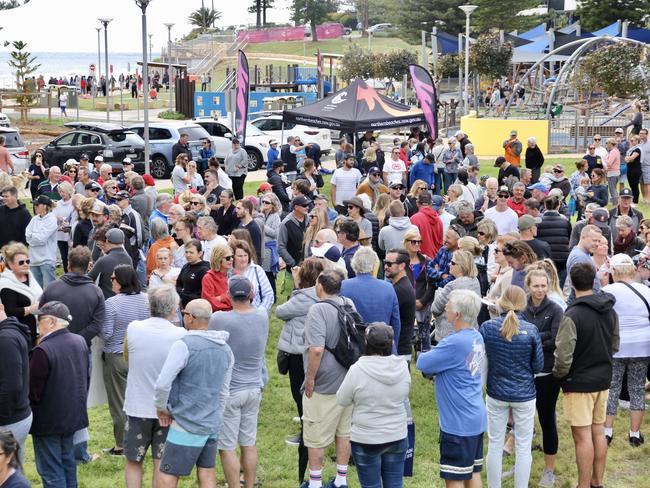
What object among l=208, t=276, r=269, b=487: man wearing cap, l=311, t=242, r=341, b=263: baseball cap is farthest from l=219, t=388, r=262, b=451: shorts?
l=311, t=242, r=341, b=263: baseball cap

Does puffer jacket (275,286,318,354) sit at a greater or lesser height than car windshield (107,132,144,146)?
greater

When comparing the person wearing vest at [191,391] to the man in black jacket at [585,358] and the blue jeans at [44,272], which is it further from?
the blue jeans at [44,272]

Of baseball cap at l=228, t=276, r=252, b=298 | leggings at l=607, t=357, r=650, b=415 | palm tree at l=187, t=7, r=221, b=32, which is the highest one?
palm tree at l=187, t=7, r=221, b=32

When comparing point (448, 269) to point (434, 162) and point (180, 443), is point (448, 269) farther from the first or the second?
point (434, 162)

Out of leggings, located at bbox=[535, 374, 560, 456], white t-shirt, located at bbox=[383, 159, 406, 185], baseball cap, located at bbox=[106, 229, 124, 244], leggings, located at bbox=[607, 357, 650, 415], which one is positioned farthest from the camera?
white t-shirt, located at bbox=[383, 159, 406, 185]

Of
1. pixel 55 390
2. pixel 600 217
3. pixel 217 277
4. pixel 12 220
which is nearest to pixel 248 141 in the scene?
pixel 12 220

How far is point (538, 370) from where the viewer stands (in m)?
6.64

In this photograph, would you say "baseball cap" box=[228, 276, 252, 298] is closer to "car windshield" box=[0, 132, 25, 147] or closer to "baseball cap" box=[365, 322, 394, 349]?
"baseball cap" box=[365, 322, 394, 349]

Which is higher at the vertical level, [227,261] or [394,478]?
[227,261]

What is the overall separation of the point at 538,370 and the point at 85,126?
68.1ft

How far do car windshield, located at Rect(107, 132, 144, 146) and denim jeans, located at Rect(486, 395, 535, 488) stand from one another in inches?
767

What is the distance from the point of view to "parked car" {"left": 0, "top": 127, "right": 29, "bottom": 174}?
23.6 metres

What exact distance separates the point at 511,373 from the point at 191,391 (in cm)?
233

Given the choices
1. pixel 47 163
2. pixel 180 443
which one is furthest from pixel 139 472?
pixel 47 163
